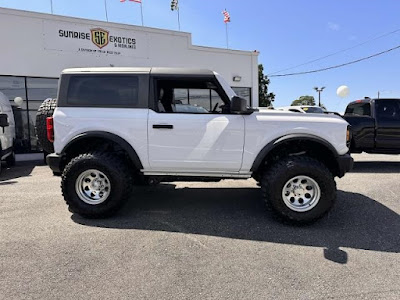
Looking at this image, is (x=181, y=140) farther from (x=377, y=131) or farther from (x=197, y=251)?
(x=377, y=131)

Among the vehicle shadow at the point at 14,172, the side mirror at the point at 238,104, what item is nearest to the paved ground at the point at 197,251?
the side mirror at the point at 238,104

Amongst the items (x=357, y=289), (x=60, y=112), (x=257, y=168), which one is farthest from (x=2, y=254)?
(x=357, y=289)

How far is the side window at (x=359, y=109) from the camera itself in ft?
28.5

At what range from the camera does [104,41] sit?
13.3 metres

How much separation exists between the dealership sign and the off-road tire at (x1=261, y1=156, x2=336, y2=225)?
36.4 feet

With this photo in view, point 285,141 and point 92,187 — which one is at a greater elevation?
point 285,141

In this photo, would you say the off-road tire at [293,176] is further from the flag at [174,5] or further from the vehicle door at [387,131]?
the flag at [174,5]

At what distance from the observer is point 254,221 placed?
4.46 metres

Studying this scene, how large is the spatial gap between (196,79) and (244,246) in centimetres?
235

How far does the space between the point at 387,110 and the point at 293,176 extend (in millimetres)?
5753

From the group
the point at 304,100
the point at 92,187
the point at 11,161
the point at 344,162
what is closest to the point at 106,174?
the point at 92,187

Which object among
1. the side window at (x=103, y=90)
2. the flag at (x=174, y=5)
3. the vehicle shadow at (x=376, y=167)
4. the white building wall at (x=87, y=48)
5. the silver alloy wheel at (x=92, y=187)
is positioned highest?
the flag at (x=174, y=5)

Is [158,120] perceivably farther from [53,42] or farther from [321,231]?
[53,42]

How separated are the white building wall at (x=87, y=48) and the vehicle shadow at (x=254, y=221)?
9.00 metres
